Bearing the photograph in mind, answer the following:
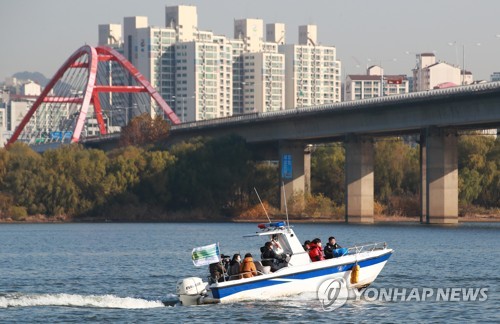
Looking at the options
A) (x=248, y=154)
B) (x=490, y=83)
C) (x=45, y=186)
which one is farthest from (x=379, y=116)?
(x=45, y=186)

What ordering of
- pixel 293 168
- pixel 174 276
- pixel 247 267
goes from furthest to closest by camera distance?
pixel 293 168
pixel 174 276
pixel 247 267

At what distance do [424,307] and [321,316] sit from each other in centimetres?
368

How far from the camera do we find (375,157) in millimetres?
127688

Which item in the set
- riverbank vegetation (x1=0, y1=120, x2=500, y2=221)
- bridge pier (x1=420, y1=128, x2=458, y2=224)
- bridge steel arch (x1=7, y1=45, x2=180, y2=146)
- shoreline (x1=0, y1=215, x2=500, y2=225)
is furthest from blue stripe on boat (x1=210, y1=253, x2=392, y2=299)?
bridge steel arch (x1=7, y1=45, x2=180, y2=146)

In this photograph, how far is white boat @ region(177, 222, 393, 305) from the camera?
42.4 m

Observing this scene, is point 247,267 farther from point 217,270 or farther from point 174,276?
point 174,276

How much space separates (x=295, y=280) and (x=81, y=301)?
7.11 meters

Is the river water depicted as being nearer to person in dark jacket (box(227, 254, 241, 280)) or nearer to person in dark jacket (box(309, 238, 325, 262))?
person in dark jacket (box(227, 254, 241, 280))

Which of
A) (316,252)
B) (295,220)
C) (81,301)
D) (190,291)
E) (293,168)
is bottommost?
(81,301)

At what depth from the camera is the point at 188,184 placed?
12562 cm

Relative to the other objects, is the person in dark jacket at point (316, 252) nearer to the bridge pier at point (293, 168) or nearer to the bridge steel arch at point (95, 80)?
the bridge pier at point (293, 168)

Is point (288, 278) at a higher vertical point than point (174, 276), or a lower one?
higher

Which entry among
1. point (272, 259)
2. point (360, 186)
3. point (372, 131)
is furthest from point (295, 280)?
point (360, 186)

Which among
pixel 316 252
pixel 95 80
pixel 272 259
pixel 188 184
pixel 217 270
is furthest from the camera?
pixel 95 80
